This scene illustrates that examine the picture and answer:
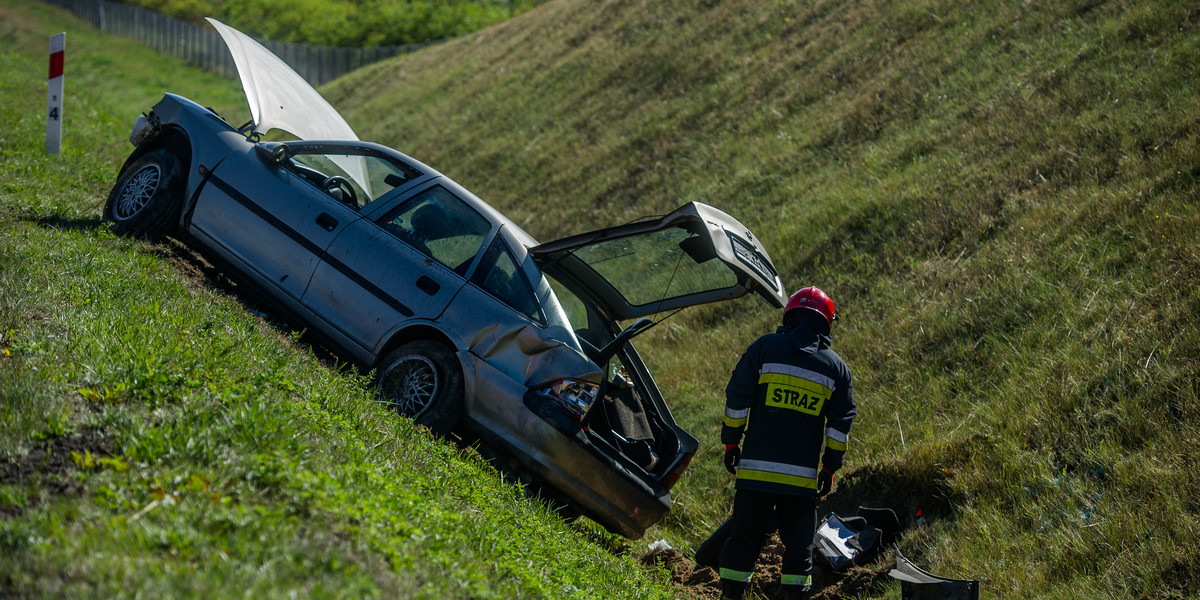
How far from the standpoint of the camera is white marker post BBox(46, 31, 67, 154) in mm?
9766

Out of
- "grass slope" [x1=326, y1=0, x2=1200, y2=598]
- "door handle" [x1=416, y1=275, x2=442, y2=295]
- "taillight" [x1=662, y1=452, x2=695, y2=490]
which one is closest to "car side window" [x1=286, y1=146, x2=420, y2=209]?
"door handle" [x1=416, y1=275, x2=442, y2=295]

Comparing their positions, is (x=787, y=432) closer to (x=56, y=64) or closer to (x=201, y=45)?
(x=56, y=64)

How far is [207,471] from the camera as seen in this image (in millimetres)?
3443

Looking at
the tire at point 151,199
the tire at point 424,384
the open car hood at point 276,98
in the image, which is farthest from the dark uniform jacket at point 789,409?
Answer: the tire at point 151,199

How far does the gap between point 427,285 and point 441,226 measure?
496mm

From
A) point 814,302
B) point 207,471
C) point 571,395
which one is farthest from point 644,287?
point 207,471

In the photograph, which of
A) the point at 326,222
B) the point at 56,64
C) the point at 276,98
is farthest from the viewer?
the point at 56,64

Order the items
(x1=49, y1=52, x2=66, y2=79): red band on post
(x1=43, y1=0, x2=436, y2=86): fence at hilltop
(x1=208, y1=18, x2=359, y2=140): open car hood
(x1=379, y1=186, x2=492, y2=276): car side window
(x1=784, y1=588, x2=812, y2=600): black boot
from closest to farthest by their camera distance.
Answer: (x1=784, y1=588, x2=812, y2=600): black boot, (x1=379, y1=186, x2=492, y2=276): car side window, (x1=208, y1=18, x2=359, y2=140): open car hood, (x1=49, y1=52, x2=66, y2=79): red band on post, (x1=43, y1=0, x2=436, y2=86): fence at hilltop

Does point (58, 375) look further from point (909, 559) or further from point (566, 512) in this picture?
point (909, 559)

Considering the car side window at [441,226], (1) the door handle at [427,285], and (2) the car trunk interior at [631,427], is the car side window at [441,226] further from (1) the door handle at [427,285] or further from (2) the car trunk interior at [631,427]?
(2) the car trunk interior at [631,427]

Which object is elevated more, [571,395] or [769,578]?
[571,395]

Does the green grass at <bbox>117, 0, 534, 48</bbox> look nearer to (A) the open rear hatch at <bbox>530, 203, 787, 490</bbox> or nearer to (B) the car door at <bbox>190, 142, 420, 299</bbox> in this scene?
(B) the car door at <bbox>190, 142, 420, 299</bbox>

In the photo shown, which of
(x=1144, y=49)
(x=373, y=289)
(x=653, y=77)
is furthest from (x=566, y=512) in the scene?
(x=653, y=77)

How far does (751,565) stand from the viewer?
5.30m
